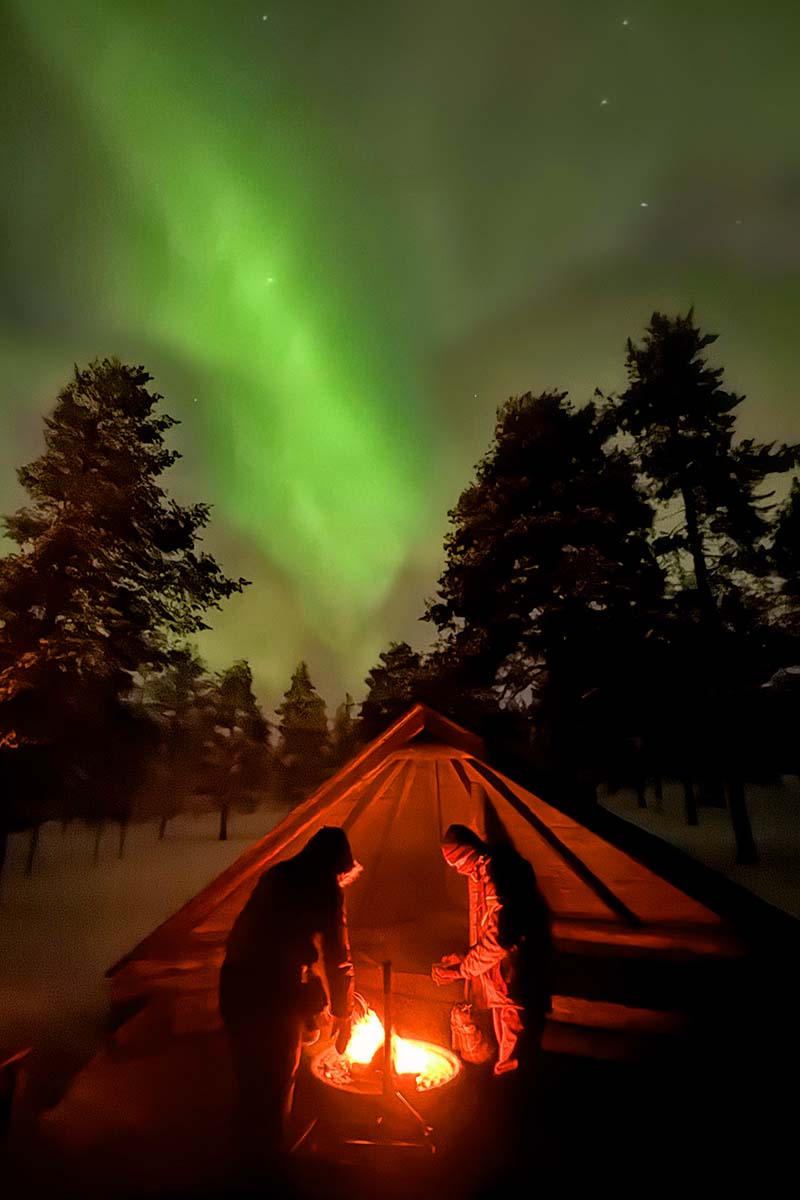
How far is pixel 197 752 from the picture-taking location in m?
23.6

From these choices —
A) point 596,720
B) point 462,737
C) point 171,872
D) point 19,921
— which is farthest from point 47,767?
point 596,720

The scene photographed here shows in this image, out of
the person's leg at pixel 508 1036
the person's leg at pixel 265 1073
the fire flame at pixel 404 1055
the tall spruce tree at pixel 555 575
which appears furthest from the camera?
the tall spruce tree at pixel 555 575

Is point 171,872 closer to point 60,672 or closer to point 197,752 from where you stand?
point 197,752

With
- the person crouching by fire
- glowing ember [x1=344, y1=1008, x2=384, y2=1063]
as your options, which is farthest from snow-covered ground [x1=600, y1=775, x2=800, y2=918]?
the person crouching by fire

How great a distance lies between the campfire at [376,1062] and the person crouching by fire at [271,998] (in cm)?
92

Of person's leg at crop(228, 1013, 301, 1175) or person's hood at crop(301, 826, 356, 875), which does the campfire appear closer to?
person's leg at crop(228, 1013, 301, 1175)

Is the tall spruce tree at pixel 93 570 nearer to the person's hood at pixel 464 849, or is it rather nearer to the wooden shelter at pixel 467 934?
the wooden shelter at pixel 467 934

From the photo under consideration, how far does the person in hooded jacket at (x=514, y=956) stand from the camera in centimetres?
469

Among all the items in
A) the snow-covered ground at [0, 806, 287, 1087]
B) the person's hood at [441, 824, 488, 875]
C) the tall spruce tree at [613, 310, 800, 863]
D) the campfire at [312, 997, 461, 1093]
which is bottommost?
the snow-covered ground at [0, 806, 287, 1087]

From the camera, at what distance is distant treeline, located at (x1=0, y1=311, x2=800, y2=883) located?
11930 mm

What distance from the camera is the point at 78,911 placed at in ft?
43.0

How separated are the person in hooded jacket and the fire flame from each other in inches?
24.0

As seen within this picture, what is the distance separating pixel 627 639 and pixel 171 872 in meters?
15.2

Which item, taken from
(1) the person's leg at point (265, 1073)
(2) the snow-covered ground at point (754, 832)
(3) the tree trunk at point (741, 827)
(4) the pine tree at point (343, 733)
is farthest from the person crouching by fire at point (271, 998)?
(4) the pine tree at point (343, 733)
